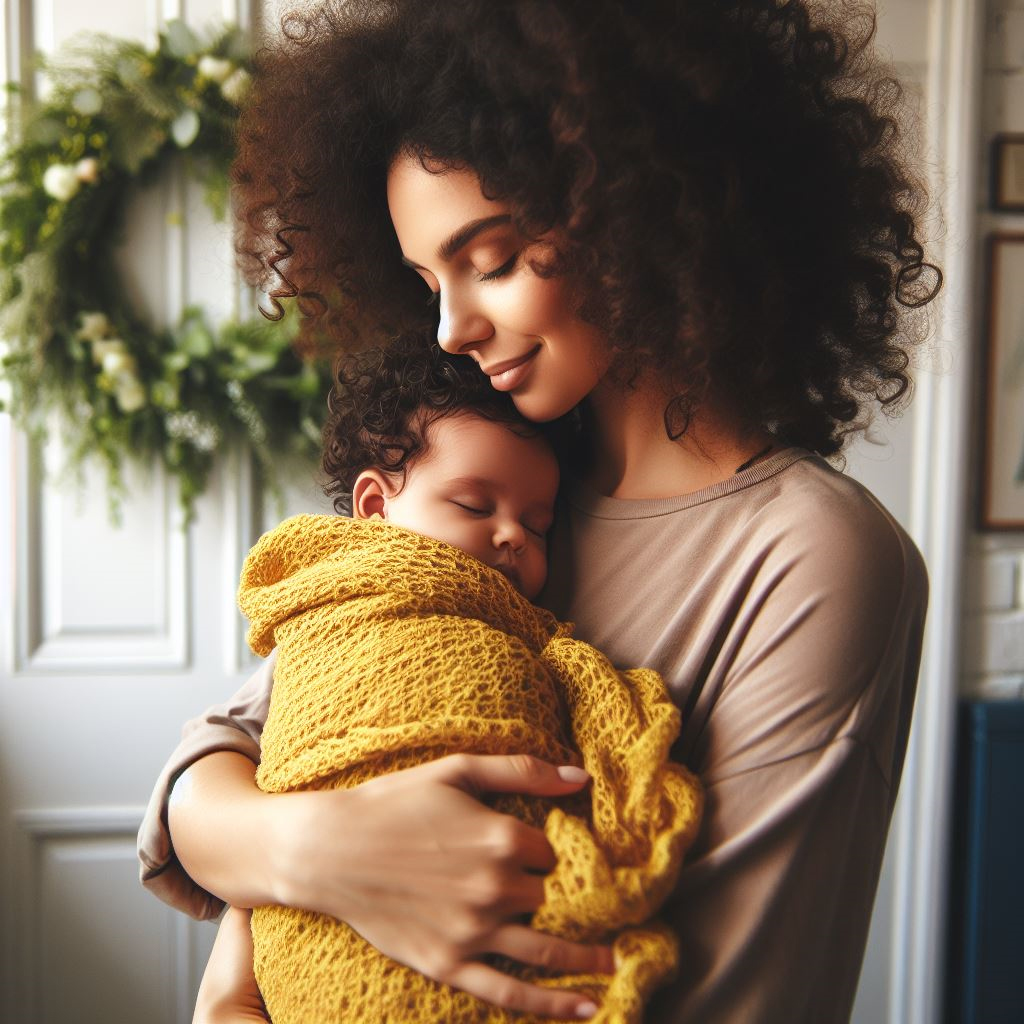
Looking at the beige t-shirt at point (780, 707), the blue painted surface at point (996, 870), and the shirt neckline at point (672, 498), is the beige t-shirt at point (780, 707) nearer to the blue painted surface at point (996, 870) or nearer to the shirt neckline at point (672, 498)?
the shirt neckline at point (672, 498)

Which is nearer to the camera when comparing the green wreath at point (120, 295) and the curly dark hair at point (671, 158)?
the curly dark hair at point (671, 158)

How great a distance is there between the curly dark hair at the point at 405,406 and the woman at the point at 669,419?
0.11 metres

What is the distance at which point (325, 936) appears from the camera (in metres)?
0.76

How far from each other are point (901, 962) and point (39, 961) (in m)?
2.00

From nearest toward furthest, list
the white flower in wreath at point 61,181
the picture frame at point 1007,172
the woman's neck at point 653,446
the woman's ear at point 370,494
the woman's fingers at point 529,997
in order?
1. the woman's fingers at point 529,997
2. the woman's neck at point 653,446
3. the woman's ear at point 370,494
4. the white flower in wreath at point 61,181
5. the picture frame at point 1007,172

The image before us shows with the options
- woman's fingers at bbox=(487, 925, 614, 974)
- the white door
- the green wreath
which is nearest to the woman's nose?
woman's fingers at bbox=(487, 925, 614, 974)

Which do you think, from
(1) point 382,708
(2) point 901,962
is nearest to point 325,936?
(1) point 382,708

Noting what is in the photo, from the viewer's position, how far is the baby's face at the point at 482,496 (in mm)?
978

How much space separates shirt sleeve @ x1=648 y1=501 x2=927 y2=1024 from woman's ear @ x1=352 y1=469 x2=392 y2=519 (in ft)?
1.34

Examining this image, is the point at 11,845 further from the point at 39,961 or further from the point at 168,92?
the point at 168,92

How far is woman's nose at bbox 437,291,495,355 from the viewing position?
87cm

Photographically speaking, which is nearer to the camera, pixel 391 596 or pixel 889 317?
pixel 391 596

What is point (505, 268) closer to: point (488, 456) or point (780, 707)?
point (488, 456)

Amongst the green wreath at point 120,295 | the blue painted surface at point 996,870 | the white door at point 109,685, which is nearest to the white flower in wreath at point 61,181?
the green wreath at point 120,295
